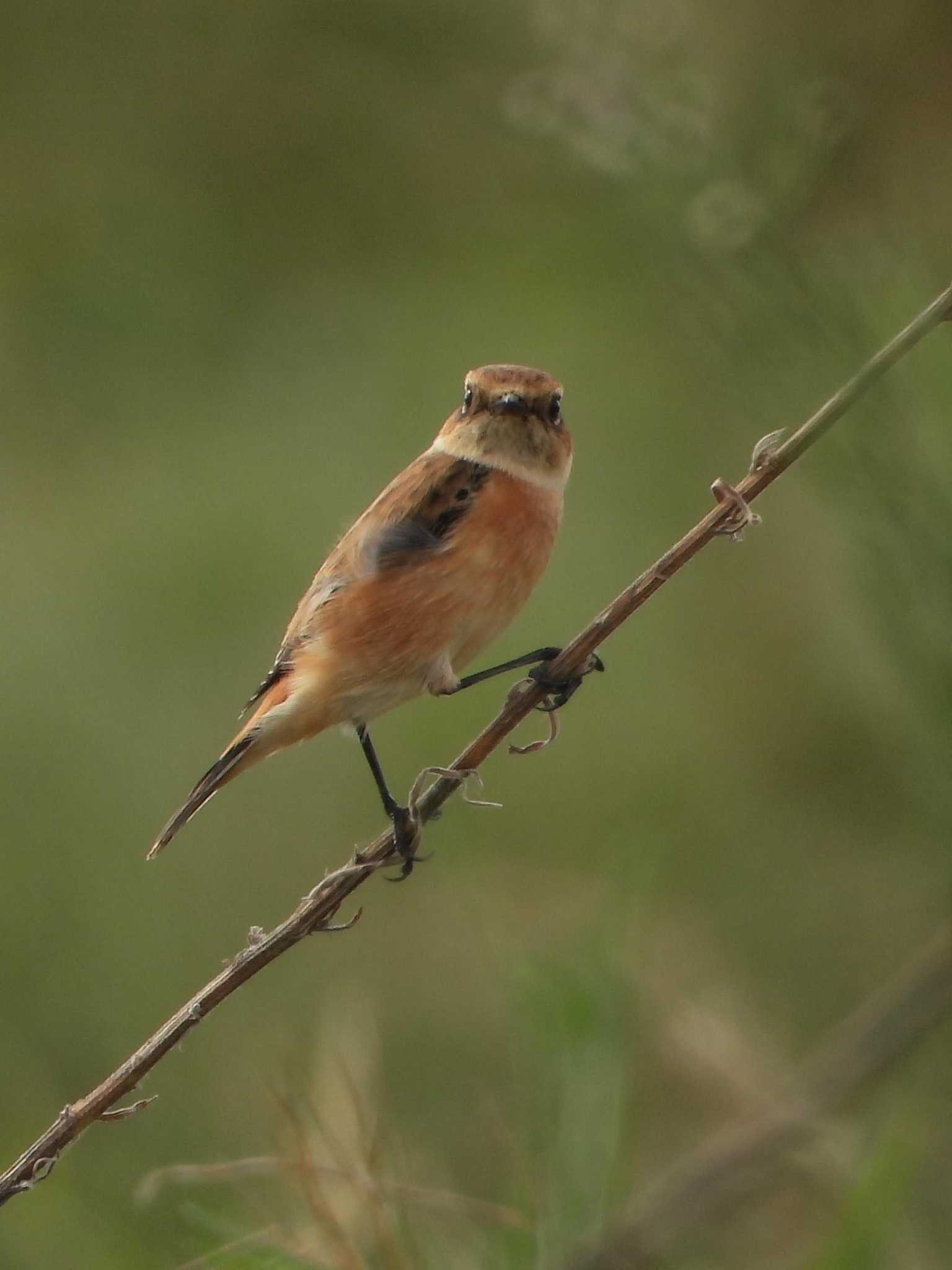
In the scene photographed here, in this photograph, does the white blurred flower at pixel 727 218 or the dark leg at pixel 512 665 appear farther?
the dark leg at pixel 512 665

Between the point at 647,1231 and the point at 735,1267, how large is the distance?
0.65m

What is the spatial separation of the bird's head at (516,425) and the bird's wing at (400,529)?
57mm

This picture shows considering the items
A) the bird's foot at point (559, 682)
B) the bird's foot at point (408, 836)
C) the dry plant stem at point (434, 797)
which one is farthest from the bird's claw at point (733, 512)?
the bird's foot at point (408, 836)

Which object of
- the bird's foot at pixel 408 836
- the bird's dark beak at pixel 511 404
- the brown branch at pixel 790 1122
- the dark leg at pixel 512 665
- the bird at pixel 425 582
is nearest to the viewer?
the brown branch at pixel 790 1122

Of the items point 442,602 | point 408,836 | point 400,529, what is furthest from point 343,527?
point 408,836

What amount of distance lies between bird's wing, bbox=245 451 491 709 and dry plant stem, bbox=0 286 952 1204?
0.99 m

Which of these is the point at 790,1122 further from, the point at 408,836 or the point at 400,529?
the point at 400,529

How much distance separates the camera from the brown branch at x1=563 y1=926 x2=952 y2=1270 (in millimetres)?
1293

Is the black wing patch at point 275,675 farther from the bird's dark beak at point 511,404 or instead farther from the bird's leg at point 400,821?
the bird's dark beak at point 511,404

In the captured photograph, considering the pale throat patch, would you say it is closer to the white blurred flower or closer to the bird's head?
the bird's head

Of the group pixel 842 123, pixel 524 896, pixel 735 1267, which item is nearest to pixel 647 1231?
pixel 735 1267

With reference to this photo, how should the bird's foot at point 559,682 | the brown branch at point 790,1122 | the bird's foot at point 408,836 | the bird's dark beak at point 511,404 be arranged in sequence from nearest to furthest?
1. the brown branch at point 790,1122
2. the bird's foot at point 408,836
3. the bird's foot at point 559,682
4. the bird's dark beak at point 511,404

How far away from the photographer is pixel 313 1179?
138 cm

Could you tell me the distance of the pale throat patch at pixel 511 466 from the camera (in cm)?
299
